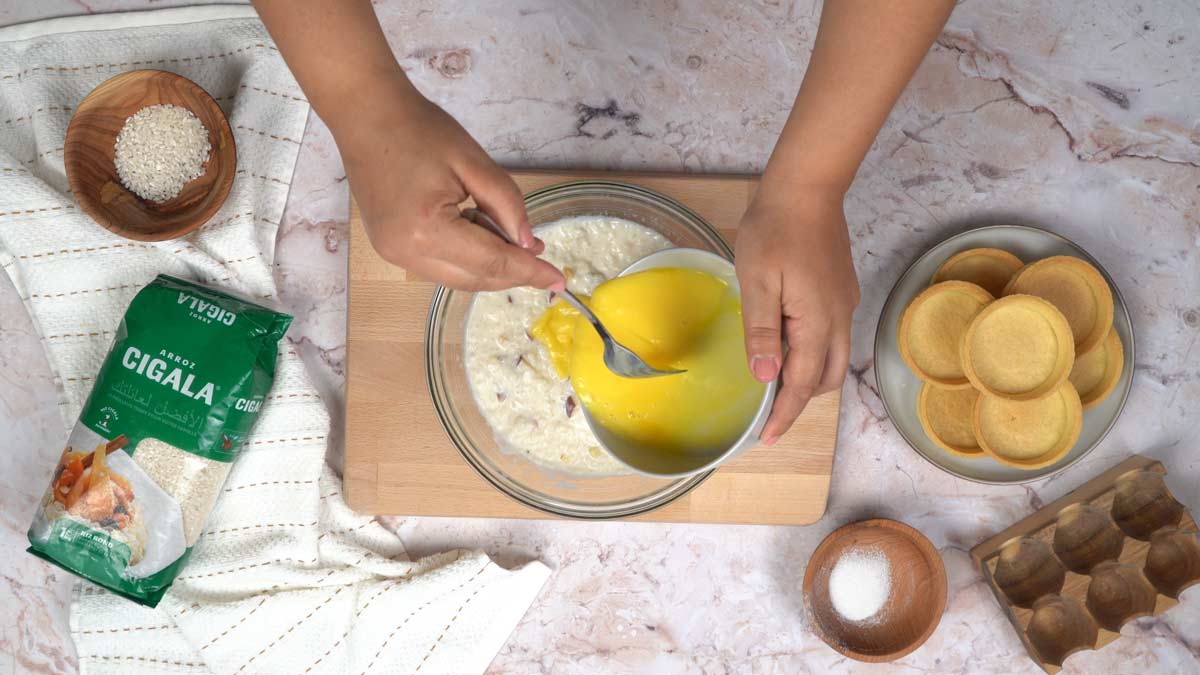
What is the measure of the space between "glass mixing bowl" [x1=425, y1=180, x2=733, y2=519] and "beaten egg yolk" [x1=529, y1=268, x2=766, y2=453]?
203 millimetres

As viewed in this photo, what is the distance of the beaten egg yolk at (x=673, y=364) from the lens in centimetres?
99

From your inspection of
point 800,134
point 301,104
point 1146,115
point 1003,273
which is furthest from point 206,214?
point 1146,115

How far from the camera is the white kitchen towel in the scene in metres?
1.27

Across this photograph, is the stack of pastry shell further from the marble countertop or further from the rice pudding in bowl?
the rice pudding in bowl

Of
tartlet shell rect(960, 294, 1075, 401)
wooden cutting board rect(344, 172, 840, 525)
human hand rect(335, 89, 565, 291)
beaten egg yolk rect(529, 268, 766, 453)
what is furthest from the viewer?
wooden cutting board rect(344, 172, 840, 525)

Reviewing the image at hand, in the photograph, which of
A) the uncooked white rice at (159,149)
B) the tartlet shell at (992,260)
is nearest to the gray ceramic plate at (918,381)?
the tartlet shell at (992,260)

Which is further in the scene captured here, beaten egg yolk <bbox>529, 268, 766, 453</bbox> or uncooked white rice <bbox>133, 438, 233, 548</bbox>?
uncooked white rice <bbox>133, 438, 233, 548</bbox>

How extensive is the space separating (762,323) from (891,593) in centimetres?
57

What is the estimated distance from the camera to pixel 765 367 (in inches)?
35.0

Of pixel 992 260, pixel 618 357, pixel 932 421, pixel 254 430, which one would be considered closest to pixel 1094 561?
pixel 932 421

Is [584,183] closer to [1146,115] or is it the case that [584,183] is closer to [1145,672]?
[1146,115]

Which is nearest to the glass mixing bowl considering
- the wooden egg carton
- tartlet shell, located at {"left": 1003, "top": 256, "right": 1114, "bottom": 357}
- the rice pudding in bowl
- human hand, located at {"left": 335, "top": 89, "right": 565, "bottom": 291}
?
the rice pudding in bowl

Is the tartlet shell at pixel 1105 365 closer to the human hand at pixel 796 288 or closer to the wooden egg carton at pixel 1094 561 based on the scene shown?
the wooden egg carton at pixel 1094 561

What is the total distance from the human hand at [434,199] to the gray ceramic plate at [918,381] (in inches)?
22.4
